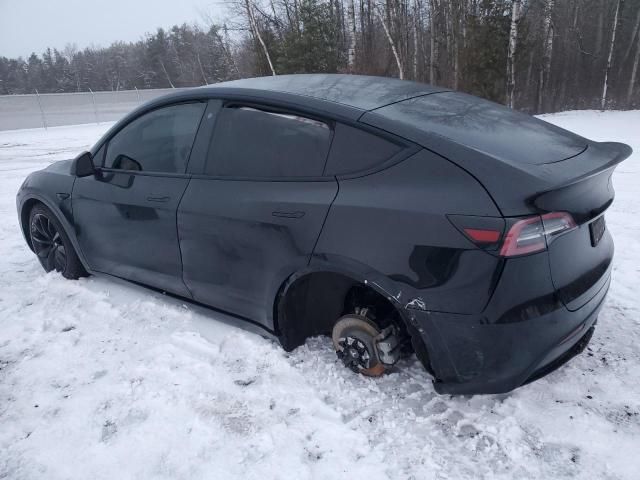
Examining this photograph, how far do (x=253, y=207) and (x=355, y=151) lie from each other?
26.7 inches

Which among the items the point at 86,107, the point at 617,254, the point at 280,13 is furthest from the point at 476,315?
the point at 280,13

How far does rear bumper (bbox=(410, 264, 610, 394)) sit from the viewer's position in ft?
6.30

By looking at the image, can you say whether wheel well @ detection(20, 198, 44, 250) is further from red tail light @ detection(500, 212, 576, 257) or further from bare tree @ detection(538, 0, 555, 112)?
bare tree @ detection(538, 0, 555, 112)

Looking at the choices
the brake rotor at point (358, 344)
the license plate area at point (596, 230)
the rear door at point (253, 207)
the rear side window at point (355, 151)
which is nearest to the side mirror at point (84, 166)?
the rear door at point (253, 207)

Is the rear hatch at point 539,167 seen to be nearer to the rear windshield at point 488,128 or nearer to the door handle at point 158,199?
the rear windshield at point 488,128

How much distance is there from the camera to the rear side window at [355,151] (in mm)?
2166

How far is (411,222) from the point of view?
200 cm

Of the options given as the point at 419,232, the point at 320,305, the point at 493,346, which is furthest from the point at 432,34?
the point at 493,346

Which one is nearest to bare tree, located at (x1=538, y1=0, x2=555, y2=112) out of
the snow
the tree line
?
the tree line

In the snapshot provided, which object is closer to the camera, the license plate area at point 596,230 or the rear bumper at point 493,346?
the rear bumper at point 493,346

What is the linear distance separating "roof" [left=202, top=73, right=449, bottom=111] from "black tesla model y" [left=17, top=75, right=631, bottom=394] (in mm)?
18

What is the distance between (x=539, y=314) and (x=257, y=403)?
4.90ft

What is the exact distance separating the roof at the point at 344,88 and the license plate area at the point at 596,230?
47.2 inches

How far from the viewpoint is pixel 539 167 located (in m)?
1.97
